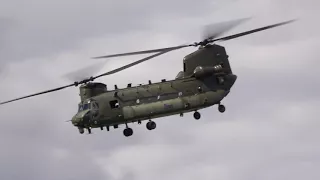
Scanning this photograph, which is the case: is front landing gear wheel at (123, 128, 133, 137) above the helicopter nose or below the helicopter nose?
below

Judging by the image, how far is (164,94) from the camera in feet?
275

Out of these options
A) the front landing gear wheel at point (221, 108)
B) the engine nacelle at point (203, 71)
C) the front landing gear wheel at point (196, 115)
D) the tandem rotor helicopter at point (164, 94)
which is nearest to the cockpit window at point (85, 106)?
the tandem rotor helicopter at point (164, 94)

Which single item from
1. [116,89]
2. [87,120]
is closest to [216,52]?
[116,89]

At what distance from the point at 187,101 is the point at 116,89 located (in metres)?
9.18

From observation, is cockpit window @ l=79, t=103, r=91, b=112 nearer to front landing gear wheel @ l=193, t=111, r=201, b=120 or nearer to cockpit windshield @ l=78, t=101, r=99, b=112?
cockpit windshield @ l=78, t=101, r=99, b=112

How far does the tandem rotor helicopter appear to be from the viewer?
80.8 metres

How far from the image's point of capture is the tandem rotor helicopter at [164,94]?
265 feet

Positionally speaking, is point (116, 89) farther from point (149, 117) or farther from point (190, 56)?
point (190, 56)

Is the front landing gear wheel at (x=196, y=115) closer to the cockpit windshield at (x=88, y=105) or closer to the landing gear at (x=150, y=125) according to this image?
the landing gear at (x=150, y=125)

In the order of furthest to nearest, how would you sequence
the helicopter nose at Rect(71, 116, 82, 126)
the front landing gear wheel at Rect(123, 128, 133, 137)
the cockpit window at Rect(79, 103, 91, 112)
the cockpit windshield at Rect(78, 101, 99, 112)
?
the front landing gear wheel at Rect(123, 128, 133, 137), the cockpit window at Rect(79, 103, 91, 112), the cockpit windshield at Rect(78, 101, 99, 112), the helicopter nose at Rect(71, 116, 82, 126)

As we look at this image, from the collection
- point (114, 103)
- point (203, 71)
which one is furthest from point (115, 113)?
point (203, 71)

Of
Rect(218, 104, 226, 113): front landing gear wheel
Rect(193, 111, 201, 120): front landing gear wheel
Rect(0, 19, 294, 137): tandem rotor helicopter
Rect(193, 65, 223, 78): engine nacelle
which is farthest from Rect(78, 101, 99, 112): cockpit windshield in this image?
Rect(218, 104, 226, 113): front landing gear wheel

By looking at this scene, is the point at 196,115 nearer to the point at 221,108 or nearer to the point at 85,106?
the point at 221,108

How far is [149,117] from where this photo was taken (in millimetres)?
82750
